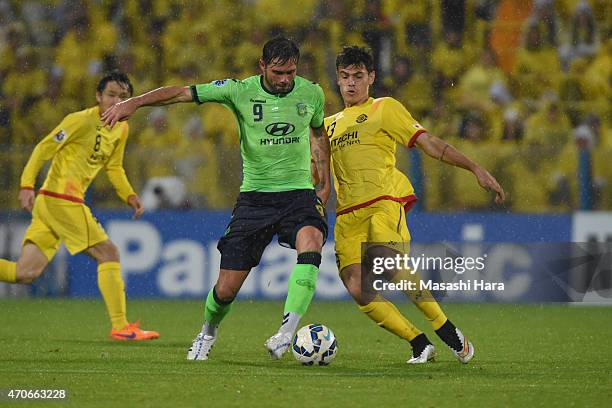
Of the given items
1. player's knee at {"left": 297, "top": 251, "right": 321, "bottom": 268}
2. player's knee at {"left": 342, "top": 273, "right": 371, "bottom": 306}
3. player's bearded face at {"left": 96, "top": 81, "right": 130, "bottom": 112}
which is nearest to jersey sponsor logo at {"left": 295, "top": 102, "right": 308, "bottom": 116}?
player's knee at {"left": 297, "top": 251, "right": 321, "bottom": 268}

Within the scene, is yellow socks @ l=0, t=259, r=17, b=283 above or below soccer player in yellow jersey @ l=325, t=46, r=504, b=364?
below

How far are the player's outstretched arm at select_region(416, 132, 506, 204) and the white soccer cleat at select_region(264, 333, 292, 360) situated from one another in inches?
57.5

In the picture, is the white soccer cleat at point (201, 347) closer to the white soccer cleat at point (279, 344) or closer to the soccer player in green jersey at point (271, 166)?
the soccer player in green jersey at point (271, 166)

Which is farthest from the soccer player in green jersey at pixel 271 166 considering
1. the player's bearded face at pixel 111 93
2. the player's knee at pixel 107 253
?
the player's knee at pixel 107 253

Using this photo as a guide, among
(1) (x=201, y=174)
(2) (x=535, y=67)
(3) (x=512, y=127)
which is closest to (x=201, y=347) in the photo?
(1) (x=201, y=174)

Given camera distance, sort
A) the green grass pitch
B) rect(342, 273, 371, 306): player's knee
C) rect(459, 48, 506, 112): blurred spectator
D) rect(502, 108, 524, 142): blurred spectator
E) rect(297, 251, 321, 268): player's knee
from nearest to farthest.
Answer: the green grass pitch → rect(297, 251, 321, 268): player's knee → rect(342, 273, 371, 306): player's knee → rect(502, 108, 524, 142): blurred spectator → rect(459, 48, 506, 112): blurred spectator

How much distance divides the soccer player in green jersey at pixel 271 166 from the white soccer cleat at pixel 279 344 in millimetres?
429

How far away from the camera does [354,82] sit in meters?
7.91

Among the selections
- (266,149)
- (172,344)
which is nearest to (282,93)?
(266,149)

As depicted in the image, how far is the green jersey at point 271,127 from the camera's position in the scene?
7473 millimetres

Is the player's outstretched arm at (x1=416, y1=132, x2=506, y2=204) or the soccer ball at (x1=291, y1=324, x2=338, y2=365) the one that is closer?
the player's outstretched arm at (x1=416, y1=132, x2=506, y2=204)

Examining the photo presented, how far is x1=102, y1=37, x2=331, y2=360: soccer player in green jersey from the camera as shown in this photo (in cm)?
736

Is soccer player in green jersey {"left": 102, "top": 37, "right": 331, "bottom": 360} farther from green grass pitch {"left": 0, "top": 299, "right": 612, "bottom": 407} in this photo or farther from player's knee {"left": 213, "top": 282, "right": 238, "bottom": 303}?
green grass pitch {"left": 0, "top": 299, "right": 612, "bottom": 407}

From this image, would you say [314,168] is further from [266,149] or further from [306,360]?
[306,360]
